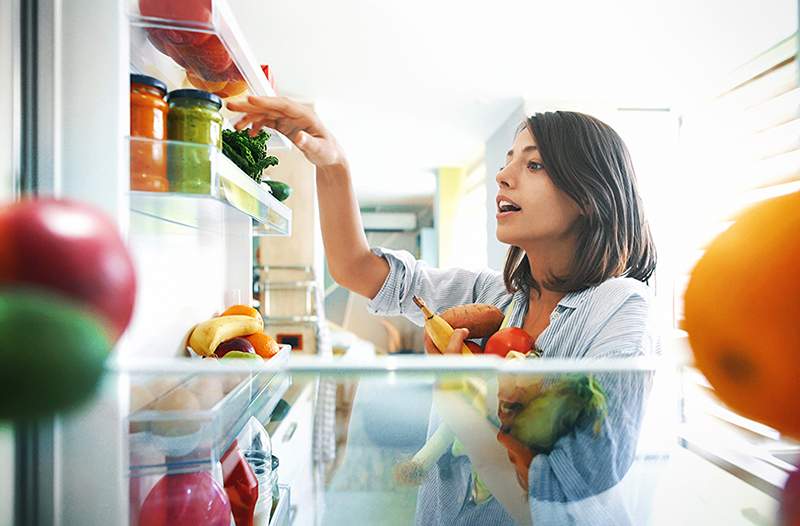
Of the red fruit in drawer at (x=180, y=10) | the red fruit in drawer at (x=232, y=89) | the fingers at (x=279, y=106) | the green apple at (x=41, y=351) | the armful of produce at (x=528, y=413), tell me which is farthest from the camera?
the red fruit in drawer at (x=232, y=89)

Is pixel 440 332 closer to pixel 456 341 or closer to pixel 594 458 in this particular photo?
pixel 456 341

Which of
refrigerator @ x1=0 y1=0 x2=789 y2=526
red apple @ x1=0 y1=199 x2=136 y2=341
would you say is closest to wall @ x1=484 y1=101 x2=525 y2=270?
refrigerator @ x1=0 y1=0 x2=789 y2=526

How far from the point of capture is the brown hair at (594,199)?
0.47 meters

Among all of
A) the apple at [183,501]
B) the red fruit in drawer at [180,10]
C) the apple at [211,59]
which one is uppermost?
the apple at [211,59]

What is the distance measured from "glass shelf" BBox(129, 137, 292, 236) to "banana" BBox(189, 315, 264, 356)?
0.12 m

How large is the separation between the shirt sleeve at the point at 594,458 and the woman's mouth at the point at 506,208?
0.79ft

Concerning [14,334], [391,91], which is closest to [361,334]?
[391,91]

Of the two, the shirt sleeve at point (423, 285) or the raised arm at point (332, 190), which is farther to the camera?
the shirt sleeve at point (423, 285)

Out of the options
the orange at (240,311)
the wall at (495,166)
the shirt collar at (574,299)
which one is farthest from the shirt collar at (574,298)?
Answer: the orange at (240,311)

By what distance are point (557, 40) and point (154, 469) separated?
76cm

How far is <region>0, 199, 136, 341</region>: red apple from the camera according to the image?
0.40ft

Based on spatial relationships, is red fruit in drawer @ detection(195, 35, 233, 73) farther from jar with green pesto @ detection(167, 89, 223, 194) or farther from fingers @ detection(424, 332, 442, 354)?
fingers @ detection(424, 332, 442, 354)

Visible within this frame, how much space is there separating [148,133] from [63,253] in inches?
10.3

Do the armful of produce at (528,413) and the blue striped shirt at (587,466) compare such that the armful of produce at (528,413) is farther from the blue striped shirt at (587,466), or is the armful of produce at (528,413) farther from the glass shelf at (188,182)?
the glass shelf at (188,182)
